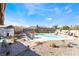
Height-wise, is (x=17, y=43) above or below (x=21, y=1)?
below

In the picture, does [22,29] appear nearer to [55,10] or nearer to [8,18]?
[8,18]

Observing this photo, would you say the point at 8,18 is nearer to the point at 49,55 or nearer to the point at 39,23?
the point at 39,23

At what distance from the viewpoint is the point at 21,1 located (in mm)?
1149

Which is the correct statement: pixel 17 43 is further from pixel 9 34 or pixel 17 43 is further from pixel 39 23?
pixel 39 23

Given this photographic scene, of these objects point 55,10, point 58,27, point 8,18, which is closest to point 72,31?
point 58,27

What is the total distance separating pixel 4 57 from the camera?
1131 millimetres

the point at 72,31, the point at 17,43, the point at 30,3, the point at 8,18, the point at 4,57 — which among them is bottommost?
the point at 4,57

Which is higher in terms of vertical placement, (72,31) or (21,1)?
(21,1)

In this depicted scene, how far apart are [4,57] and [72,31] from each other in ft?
2.03

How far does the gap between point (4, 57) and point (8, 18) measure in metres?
0.33

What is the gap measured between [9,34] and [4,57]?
0.20m

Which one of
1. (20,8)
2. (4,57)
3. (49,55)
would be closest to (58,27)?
(49,55)

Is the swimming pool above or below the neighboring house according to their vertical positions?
below

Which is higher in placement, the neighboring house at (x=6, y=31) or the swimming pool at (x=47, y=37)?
the neighboring house at (x=6, y=31)
